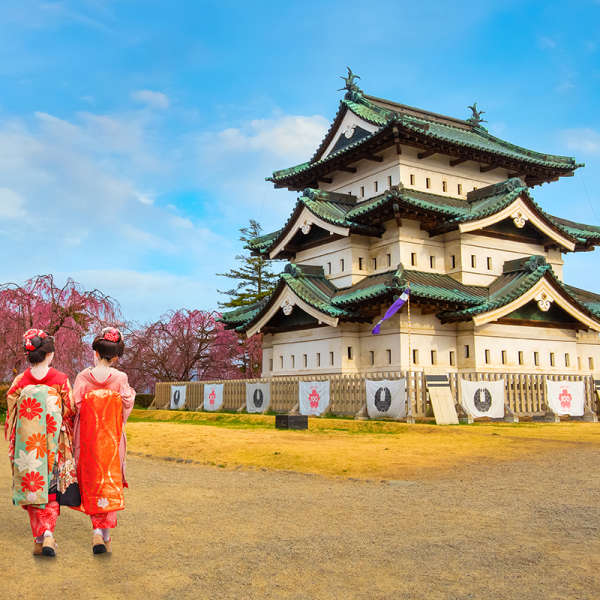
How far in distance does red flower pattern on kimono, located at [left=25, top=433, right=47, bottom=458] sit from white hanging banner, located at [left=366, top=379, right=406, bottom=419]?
14.9 metres

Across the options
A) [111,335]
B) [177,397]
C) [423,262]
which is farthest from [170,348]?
[111,335]

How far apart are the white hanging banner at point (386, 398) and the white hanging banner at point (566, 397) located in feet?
19.8

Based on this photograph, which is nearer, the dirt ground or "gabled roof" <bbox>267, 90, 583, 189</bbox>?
the dirt ground

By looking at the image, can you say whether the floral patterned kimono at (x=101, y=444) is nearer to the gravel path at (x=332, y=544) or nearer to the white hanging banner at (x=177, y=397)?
the gravel path at (x=332, y=544)

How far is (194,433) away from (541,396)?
1246 centimetres

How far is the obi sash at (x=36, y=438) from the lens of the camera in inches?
230

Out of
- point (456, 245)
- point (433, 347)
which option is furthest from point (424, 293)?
point (456, 245)

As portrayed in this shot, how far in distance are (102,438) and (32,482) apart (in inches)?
28.9

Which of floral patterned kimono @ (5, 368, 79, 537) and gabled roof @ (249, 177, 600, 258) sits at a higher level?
gabled roof @ (249, 177, 600, 258)

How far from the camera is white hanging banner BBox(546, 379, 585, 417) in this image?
21891mm

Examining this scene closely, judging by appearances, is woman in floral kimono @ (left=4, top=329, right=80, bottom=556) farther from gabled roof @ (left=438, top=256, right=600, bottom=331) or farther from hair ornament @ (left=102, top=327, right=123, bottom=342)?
gabled roof @ (left=438, top=256, right=600, bottom=331)

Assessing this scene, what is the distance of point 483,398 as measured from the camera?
67.2ft

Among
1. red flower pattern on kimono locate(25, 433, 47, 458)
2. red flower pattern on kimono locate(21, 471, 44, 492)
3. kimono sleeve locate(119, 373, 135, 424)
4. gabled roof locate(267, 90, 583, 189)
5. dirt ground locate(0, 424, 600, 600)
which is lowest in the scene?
dirt ground locate(0, 424, 600, 600)

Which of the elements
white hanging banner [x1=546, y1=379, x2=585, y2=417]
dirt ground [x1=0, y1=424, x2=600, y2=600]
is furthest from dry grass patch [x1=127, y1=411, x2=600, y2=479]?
white hanging banner [x1=546, y1=379, x2=585, y2=417]
